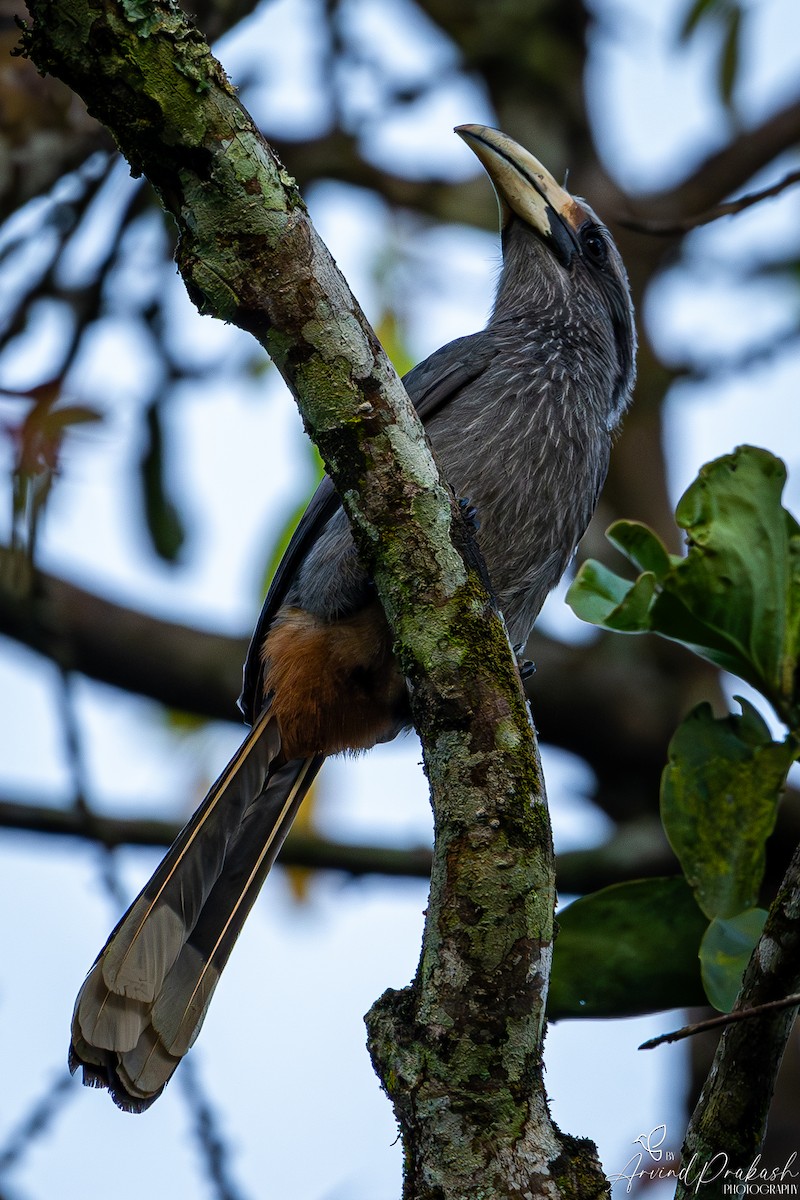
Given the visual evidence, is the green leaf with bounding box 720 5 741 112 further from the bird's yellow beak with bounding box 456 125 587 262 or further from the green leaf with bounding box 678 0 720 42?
the bird's yellow beak with bounding box 456 125 587 262

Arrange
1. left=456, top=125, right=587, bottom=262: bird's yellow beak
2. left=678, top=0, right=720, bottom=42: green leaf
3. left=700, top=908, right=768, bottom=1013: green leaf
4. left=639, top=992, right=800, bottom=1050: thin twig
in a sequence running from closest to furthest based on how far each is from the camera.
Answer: left=639, top=992, right=800, bottom=1050: thin twig → left=700, top=908, right=768, bottom=1013: green leaf → left=456, top=125, right=587, bottom=262: bird's yellow beak → left=678, top=0, right=720, bottom=42: green leaf

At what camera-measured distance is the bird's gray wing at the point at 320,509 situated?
355cm

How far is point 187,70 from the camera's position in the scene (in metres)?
2.03

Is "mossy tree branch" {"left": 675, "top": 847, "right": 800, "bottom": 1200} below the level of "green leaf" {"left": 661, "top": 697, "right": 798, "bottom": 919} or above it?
below

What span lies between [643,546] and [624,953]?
70 centimetres

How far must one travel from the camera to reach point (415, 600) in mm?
2188

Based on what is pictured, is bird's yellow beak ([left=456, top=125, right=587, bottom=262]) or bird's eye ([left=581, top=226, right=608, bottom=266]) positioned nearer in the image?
bird's yellow beak ([left=456, top=125, right=587, bottom=262])

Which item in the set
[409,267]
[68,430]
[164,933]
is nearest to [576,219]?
[409,267]

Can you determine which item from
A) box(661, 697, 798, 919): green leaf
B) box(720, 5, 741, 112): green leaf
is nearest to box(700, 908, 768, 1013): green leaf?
box(661, 697, 798, 919): green leaf

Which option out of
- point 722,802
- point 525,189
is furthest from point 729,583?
point 525,189

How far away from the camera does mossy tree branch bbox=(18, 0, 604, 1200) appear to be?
2.00 m

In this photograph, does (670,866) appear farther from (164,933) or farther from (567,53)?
(567,53)

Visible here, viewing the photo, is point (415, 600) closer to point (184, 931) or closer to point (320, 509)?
point (184, 931)

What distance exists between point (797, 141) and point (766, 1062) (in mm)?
4955
